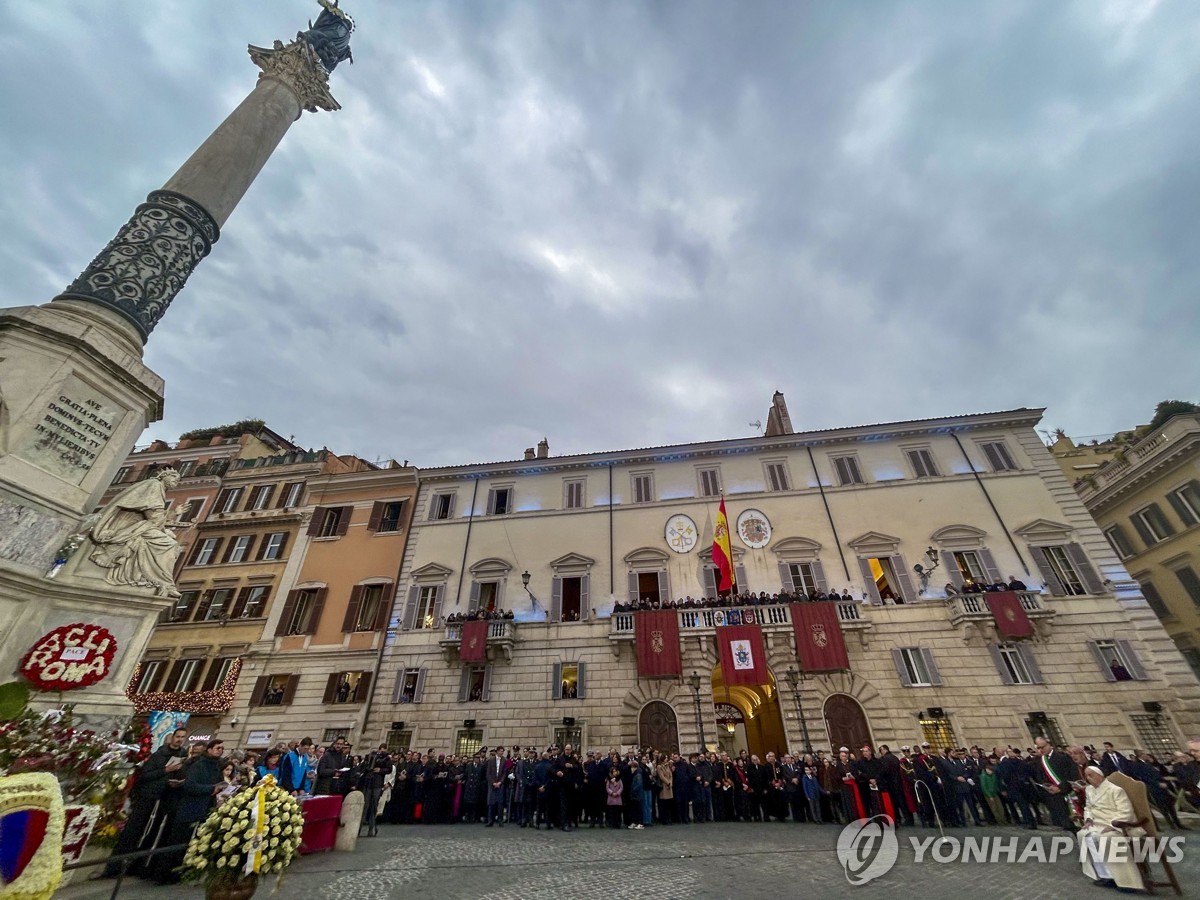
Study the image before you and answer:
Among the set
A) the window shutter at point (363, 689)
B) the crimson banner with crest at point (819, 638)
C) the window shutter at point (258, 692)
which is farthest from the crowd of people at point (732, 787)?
the window shutter at point (258, 692)

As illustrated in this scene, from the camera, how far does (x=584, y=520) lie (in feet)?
77.6

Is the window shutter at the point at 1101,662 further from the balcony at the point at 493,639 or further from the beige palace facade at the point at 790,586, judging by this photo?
the balcony at the point at 493,639

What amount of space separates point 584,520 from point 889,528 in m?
12.5

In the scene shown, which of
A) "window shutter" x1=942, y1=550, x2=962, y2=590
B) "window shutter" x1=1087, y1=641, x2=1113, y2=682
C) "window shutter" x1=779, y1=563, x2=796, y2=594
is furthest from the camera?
"window shutter" x1=779, y1=563, x2=796, y2=594

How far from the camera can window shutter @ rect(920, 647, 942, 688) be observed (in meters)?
17.8

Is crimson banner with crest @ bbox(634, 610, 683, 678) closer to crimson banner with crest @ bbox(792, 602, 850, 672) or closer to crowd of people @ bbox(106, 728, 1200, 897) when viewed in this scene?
crimson banner with crest @ bbox(792, 602, 850, 672)

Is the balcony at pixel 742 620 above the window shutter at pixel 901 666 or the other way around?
above

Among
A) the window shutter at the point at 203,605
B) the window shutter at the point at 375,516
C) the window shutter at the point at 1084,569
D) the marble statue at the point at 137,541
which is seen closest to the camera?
the marble statue at the point at 137,541

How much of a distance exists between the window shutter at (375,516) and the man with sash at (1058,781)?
24466 millimetres

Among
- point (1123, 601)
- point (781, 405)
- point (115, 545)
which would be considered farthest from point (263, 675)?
point (1123, 601)

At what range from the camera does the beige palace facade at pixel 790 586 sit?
1742 centimetres

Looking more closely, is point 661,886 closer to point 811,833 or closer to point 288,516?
point 811,833

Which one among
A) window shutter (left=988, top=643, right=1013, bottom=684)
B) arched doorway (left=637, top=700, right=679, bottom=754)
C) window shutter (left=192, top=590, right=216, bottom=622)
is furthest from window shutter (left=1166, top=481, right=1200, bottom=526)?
window shutter (left=192, top=590, right=216, bottom=622)

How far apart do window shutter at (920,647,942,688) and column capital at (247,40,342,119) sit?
2438 centimetres
